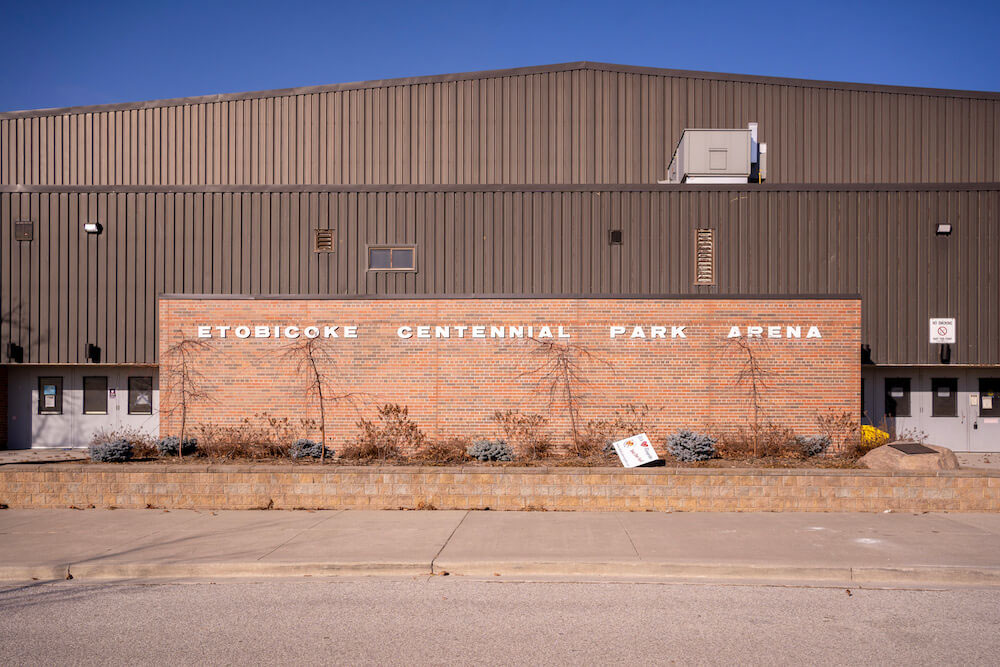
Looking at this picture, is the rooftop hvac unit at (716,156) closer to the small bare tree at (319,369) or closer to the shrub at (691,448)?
the shrub at (691,448)

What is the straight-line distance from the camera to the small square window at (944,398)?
1831cm

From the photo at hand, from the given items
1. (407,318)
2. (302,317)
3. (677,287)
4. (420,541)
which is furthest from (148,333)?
(677,287)

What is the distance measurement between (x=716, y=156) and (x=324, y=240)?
11009 millimetres

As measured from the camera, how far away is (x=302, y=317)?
15758mm

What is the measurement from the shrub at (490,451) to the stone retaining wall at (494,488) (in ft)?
5.22

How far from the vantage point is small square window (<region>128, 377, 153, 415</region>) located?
18.9 meters

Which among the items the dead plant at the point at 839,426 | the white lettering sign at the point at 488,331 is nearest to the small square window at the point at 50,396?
the white lettering sign at the point at 488,331

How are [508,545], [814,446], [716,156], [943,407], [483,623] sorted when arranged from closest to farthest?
1. [483,623]
2. [508,545]
3. [814,446]
4. [716,156]
5. [943,407]

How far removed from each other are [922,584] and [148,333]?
18.0 metres

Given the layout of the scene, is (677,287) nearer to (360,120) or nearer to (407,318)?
(407,318)

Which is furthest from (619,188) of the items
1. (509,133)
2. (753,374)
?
(509,133)

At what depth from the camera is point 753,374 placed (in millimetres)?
15164

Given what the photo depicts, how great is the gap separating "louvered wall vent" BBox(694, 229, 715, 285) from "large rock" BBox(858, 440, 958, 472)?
602cm

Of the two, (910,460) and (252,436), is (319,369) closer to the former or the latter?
(252,436)
